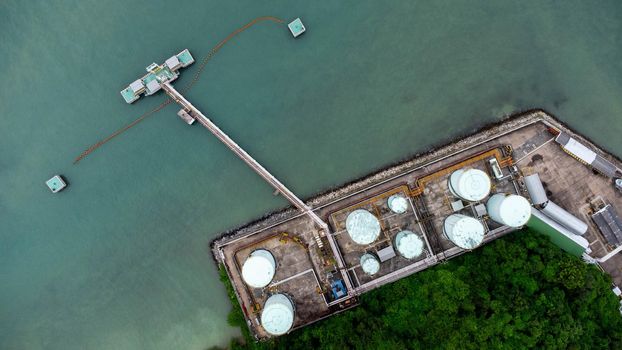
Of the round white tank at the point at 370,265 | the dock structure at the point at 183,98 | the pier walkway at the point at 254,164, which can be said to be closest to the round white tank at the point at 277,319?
the pier walkway at the point at 254,164

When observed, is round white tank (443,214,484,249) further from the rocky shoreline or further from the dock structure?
the dock structure

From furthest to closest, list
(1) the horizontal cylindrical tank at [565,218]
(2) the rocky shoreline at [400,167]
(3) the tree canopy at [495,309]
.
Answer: (2) the rocky shoreline at [400,167] < (1) the horizontal cylindrical tank at [565,218] < (3) the tree canopy at [495,309]

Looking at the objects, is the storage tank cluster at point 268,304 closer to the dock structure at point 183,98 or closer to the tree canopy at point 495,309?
the tree canopy at point 495,309

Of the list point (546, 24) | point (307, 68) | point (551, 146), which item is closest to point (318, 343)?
point (307, 68)

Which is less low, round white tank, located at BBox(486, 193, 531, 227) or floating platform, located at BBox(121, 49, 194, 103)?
floating platform, located at BBox(121, 49, 194, 103)

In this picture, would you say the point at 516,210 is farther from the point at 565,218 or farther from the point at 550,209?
the point at 565,218

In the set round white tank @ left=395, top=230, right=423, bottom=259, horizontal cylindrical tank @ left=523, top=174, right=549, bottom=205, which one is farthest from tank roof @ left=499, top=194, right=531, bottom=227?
round white tank @ left=395, top=230, right=423, bottom=259
